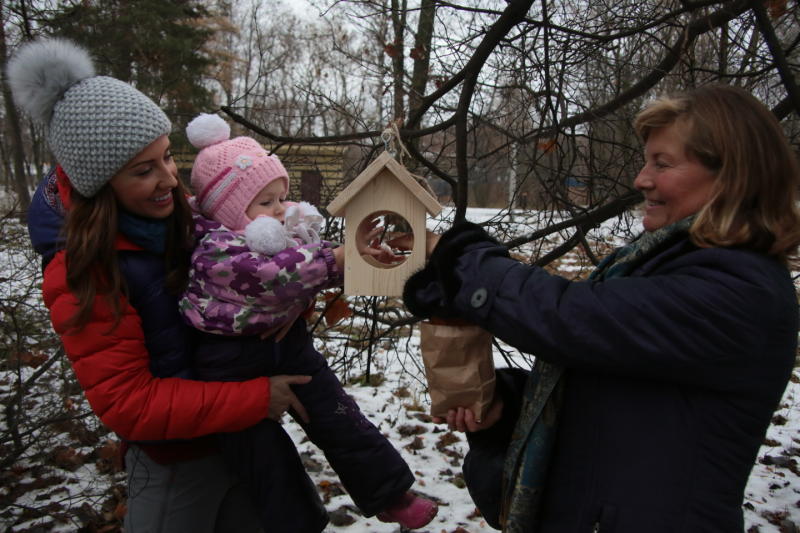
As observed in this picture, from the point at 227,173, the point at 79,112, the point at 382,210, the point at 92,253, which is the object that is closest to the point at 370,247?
the point at 382,210

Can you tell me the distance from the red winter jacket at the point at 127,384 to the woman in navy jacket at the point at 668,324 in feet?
2.33

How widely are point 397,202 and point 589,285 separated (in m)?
0.60

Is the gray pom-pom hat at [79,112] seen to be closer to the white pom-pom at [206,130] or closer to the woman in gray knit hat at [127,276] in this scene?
the woman in gray knit hat at [127,276]

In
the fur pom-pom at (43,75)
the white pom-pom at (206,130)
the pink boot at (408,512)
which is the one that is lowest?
the pink boot at (408,512)

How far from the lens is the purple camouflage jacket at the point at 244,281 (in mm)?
1561

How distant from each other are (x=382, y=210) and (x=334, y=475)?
280 cm

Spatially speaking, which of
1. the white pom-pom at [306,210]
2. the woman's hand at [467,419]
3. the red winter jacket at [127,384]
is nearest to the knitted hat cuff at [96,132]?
the red winter jacket at [127,384]

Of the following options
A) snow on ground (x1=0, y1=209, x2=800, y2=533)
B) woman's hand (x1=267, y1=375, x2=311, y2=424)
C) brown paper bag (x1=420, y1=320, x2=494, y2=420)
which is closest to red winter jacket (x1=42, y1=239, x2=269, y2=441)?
woman's hand (x1=267, y1=375, x2=311, y2=424)

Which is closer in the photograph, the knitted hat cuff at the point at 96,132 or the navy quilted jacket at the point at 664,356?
the navy quilted jacket at the point at 664,356

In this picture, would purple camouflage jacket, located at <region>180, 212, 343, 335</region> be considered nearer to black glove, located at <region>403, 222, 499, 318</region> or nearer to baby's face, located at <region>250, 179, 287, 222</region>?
baby's face, located at <region>250, 179, 287, 222</region>

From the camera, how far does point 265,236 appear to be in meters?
1.58

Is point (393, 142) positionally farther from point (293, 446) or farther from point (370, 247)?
point (293, 446)

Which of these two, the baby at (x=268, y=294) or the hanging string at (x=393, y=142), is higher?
the hanging string at (x=393, y=142)

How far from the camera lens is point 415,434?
4.39 meters
